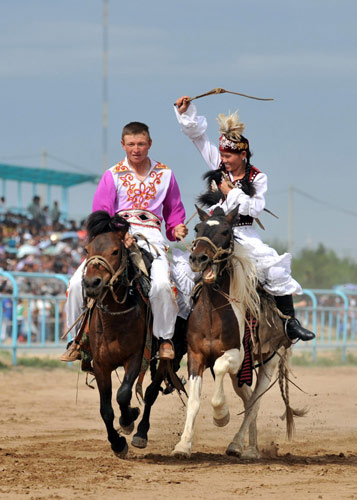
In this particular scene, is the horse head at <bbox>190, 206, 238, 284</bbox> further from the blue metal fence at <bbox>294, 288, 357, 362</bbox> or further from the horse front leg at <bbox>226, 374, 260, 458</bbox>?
the blue metal fence at <bbox>294, 288, 357, 362</bbox>

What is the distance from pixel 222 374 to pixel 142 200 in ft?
6.07

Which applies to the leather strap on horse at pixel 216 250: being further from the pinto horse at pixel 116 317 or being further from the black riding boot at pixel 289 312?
the black riding boot at pixel 289 312

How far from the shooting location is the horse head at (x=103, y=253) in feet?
24.2

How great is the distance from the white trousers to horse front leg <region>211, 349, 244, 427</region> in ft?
1.74

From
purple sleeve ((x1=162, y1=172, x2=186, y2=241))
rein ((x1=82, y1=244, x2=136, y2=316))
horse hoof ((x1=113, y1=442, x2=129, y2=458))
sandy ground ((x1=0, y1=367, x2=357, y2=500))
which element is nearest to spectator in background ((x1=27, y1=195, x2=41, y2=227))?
sandy ground ((x1=0, y1=367, x2=357, y2=500))

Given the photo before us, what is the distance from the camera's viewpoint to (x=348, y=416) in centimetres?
1279

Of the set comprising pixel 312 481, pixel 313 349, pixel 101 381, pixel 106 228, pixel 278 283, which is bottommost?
pixel 313 349

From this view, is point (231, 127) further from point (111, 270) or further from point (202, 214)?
point (111, 270)

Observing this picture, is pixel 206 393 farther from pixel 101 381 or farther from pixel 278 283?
pixel 101 381

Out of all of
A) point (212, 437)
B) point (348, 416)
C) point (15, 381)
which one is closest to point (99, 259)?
point (212, 437)

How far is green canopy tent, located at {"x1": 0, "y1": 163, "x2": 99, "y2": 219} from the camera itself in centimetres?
3381

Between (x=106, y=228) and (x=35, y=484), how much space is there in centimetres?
221

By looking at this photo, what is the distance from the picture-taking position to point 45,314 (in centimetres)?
1653

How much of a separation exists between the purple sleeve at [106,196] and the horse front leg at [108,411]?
1.51 m
